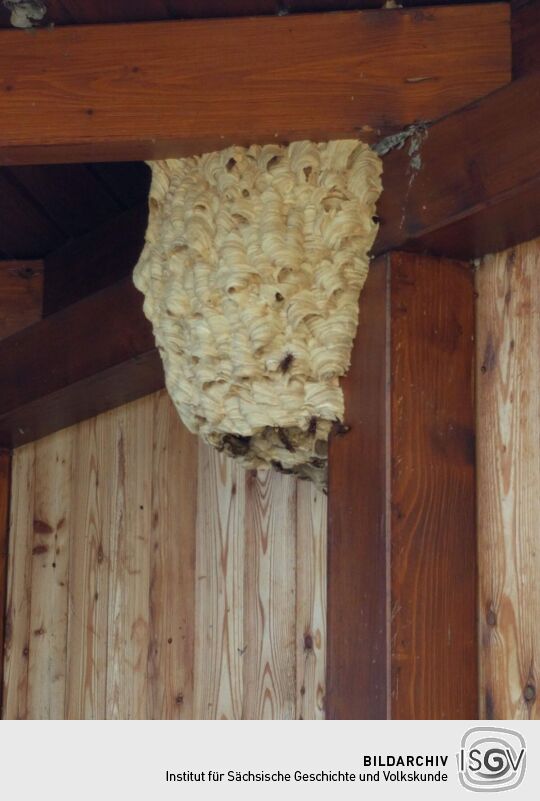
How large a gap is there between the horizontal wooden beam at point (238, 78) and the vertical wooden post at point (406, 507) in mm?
245

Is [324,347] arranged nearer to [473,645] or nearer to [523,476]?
[523,476]

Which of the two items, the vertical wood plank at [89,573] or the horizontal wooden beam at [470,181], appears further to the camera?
the vertical wood plank at [89,573]

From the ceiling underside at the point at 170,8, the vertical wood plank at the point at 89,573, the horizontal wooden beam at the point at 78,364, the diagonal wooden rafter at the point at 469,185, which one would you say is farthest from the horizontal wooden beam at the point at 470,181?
the vertical wood plank at the point at 89,573

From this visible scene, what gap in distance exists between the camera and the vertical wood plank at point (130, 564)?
3078 mm

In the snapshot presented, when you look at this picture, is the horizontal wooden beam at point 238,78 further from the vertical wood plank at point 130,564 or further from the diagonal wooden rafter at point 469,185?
the vertical wood plank at point 130,564

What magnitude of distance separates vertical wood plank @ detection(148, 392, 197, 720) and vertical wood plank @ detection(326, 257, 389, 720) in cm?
86

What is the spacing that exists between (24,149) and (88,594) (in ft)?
Answer: 4.36

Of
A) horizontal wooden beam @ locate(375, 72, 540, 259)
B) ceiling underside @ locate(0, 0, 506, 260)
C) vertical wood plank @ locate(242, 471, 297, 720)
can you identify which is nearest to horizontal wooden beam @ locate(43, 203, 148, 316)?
ceiling underside @ locate(0, 0, 506, 260)

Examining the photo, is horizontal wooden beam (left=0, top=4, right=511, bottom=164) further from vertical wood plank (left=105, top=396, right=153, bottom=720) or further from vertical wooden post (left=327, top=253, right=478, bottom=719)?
vertical wood plank (left=105, top=396, right=153, bottom=720)

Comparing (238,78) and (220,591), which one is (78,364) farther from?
(238,78)

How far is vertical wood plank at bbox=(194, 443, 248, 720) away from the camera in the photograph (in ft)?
9.23

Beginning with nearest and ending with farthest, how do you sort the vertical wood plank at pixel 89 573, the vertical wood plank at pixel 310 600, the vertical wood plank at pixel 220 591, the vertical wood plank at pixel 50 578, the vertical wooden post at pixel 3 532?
1. the vertical wood plank at pixel 310 600
2. the vertical wood plank at pixel 220 591
3. the vertical wood plank at pixel 89 573
4. the vertical wood plank at pixel 50 578
5. the vertical wooden post at pixel 3 532
